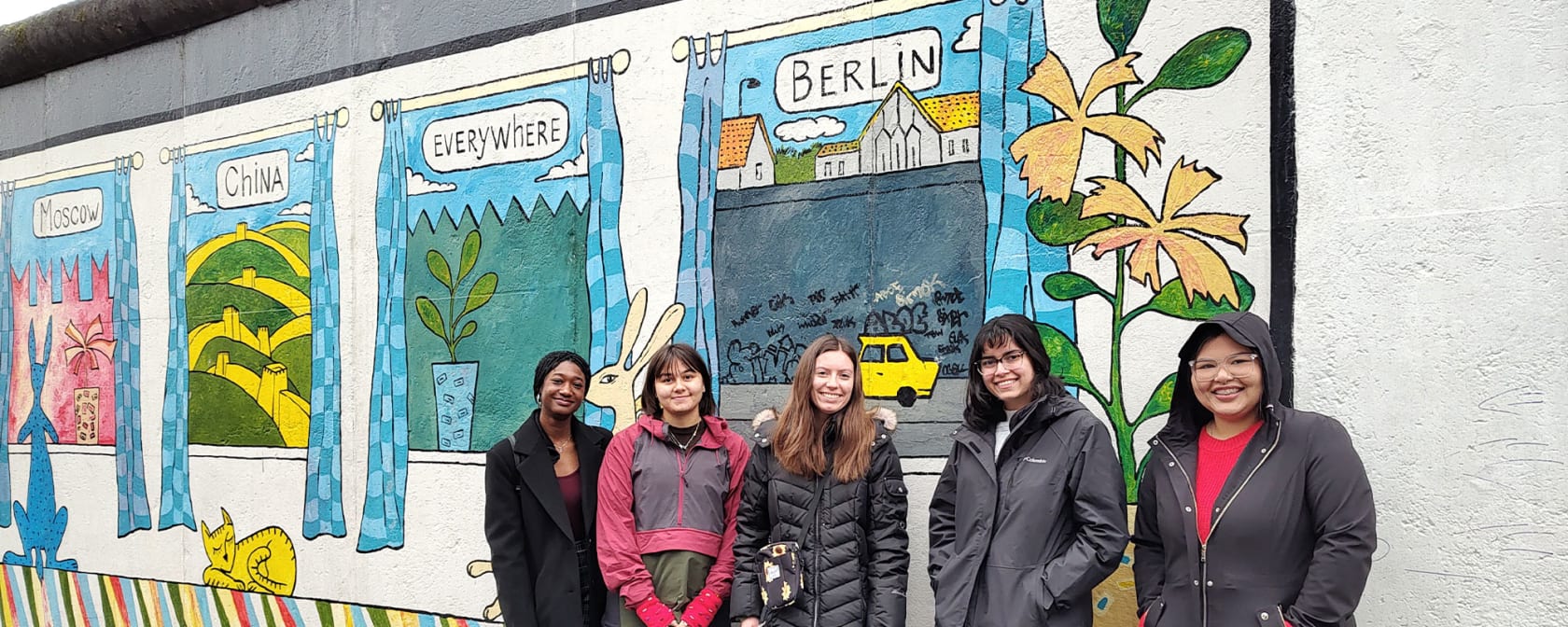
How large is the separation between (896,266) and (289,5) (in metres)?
4.27

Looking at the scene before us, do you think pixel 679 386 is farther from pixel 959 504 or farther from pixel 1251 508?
pixel 1251 508

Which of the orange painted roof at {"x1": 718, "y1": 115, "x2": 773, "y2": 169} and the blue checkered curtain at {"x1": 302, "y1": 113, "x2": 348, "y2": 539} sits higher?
the orange painted roof at {"x1": 718, "y1": 115, "x2": 773, "y2": 169}

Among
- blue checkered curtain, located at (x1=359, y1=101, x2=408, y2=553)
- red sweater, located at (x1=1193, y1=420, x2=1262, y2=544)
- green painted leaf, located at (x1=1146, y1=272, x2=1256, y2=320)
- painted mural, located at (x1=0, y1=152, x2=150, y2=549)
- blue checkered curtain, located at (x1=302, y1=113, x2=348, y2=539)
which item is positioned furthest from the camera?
painted mural, located at (x1=0, y1=152, x2=150, y2=549)

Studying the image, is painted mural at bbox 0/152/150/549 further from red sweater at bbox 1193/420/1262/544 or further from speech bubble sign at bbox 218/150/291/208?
red sweater at bbox 1193/420/1262/544

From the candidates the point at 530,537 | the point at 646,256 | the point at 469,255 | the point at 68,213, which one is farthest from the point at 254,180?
the point at 530,537

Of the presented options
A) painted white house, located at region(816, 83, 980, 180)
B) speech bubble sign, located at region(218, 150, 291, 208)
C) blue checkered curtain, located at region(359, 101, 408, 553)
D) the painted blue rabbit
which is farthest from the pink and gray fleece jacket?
the painted blue rabbit

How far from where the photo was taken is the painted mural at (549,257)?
13.9 ft

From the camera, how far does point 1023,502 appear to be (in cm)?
352

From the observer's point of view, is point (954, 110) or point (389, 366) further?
point (389, 366)

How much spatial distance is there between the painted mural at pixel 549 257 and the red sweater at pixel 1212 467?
2.40ft

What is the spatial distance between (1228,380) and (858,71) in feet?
7.02

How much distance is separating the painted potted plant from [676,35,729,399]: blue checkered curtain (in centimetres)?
119

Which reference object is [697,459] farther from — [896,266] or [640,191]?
[640,191]

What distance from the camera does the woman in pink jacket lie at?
13.5 feet
